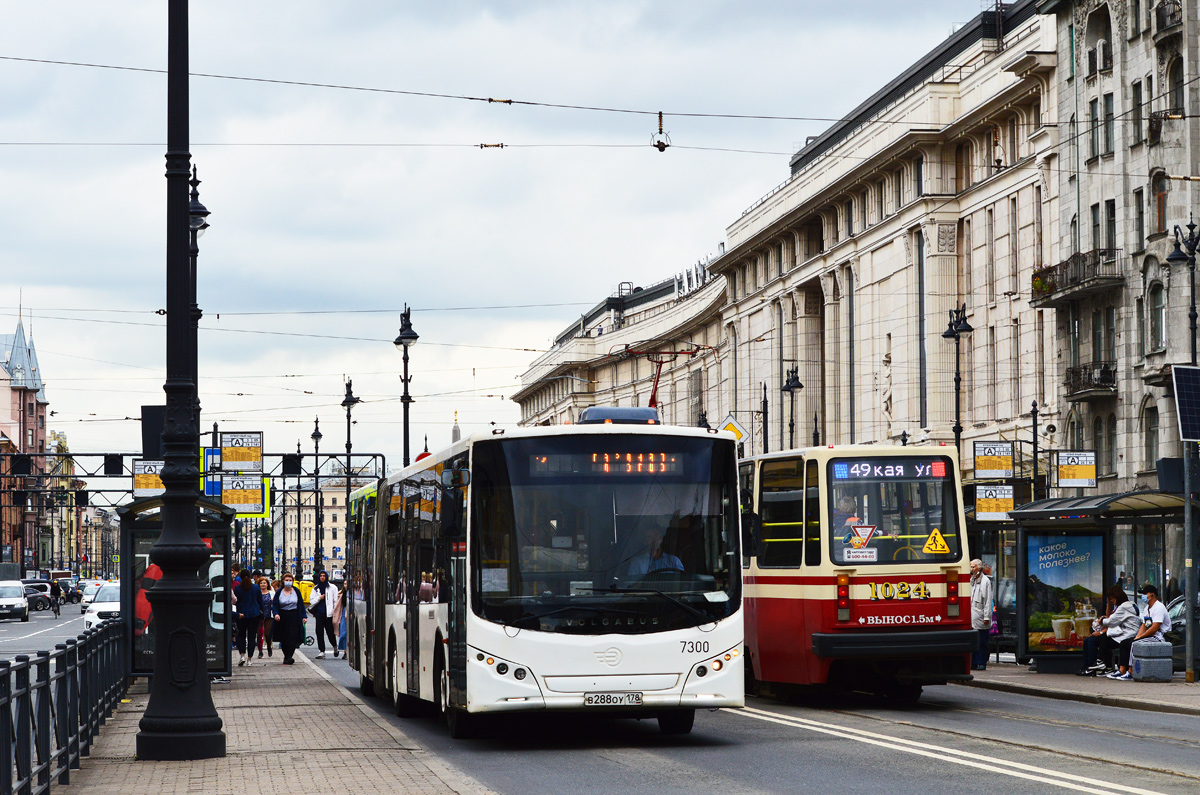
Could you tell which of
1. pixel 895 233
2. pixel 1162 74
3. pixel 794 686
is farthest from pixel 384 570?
pixel 895 233

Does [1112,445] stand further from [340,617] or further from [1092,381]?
[340,617]

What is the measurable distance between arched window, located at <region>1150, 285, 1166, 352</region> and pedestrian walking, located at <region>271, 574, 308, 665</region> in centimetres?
2808

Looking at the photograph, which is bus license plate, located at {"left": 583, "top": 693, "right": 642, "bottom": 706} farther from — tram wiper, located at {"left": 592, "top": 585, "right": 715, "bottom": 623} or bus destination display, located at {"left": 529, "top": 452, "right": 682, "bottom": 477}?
bus destination display, located at {"left": 529, "top": 452, "right": 682, "bottom": 477}

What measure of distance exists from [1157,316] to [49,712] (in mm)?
44416

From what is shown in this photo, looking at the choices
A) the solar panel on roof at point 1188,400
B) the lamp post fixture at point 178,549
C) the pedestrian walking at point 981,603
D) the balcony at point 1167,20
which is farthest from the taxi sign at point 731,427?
the balcony at point 1167,20

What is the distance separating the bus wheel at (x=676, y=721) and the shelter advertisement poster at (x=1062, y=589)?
434 inches

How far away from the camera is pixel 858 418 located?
257 ft

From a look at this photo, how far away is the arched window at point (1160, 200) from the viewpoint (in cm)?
5066

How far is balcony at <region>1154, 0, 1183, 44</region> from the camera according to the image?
163 feet

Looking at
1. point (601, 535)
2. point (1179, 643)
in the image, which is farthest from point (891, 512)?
point (1179, 643)

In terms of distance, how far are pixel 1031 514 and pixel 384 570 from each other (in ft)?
32.8

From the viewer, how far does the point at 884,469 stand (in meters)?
20.0

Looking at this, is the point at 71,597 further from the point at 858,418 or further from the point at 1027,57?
the point at 1027,57

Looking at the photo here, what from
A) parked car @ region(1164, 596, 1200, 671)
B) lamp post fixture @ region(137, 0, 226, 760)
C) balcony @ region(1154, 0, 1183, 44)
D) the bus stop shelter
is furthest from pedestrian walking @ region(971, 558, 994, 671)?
balcony @ region(1154, 0, 1183, 44)
